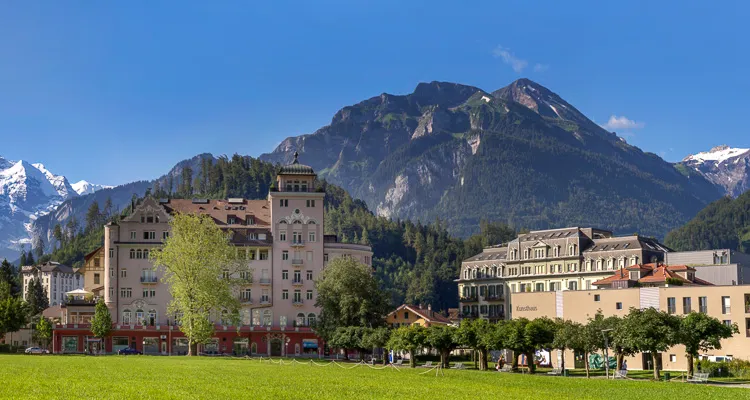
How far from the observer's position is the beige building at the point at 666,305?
110 m

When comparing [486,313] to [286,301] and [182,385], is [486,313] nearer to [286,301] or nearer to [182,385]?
[286,301]

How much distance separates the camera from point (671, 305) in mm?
117188

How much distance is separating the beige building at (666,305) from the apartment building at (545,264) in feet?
125

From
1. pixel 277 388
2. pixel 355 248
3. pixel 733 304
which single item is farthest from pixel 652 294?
pixel 277 388

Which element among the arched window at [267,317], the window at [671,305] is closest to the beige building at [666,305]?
the window at [671,305]

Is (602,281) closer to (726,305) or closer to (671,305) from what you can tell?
(671,305)

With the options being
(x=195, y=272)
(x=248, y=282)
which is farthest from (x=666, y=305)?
(x=248, y=282)

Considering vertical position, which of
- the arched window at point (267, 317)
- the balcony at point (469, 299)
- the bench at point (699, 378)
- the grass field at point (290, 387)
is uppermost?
the balcony at point (469, 299)

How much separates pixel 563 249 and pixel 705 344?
3243 inches

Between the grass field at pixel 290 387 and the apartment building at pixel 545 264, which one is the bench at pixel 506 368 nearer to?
the grass field at pixel 290 387

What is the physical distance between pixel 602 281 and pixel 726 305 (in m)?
27.1

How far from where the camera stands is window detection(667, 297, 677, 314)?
383 feet

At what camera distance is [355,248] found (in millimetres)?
160500

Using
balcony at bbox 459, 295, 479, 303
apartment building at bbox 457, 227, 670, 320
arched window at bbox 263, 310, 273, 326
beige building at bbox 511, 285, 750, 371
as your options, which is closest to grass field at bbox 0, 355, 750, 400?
beige building at bbox 511, 285, 750, 371
